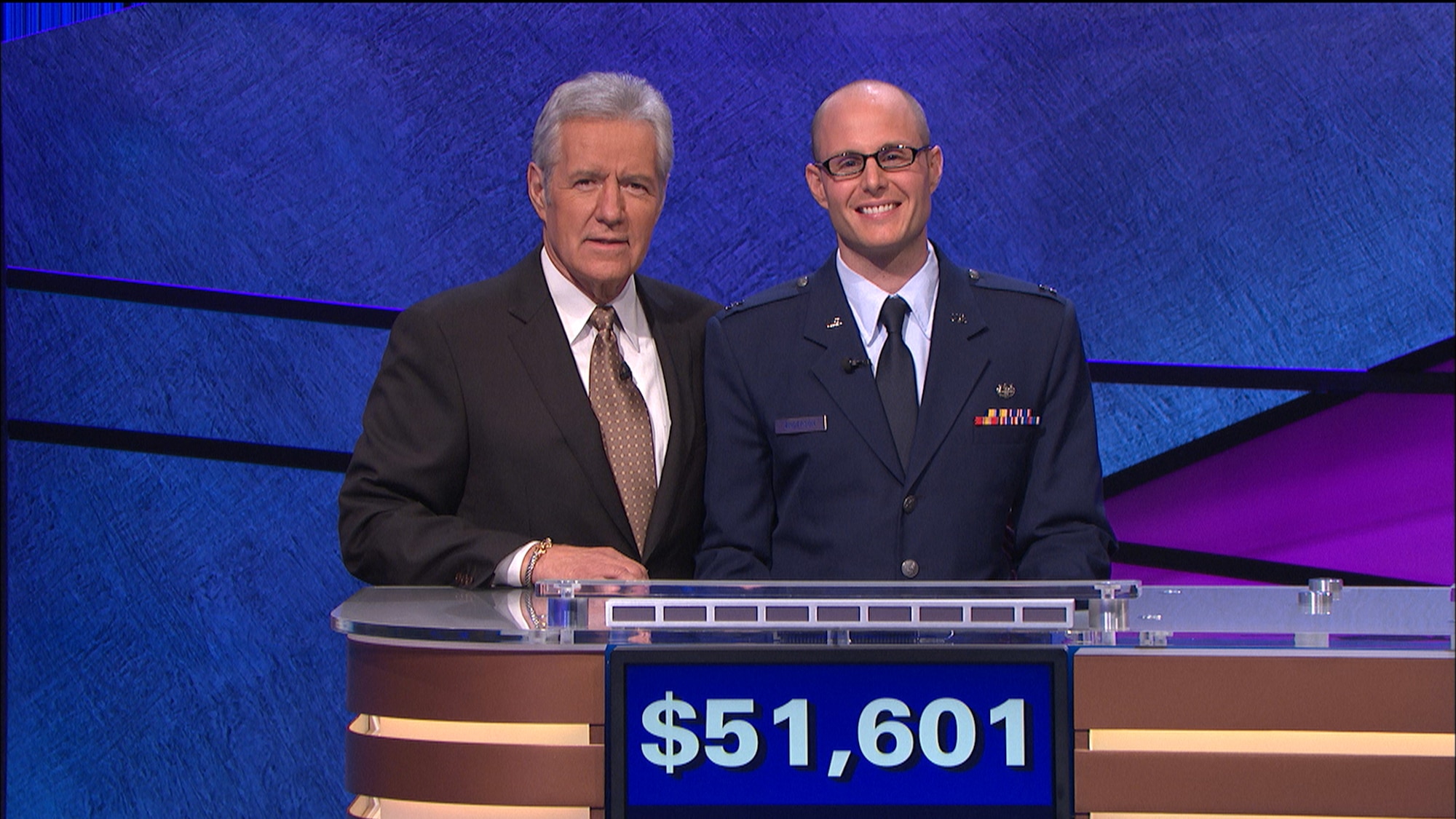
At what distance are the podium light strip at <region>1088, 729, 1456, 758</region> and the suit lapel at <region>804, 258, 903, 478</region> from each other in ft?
2.59

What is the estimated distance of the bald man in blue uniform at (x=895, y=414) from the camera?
8.19 feet

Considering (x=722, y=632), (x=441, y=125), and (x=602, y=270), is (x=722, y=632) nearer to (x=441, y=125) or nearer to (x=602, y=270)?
(x=602, y=270)

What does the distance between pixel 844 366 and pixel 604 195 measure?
55 centimetres

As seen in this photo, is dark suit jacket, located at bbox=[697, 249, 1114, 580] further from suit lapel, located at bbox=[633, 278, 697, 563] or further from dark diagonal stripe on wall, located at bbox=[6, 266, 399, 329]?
dark diagonal stripe on wall, located at bbox=[6, 266, 399, 329]

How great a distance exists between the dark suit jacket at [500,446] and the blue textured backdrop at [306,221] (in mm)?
1698

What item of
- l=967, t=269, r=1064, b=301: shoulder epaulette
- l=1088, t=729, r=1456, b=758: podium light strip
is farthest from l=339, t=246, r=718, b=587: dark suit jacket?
l=1088, t=729, r=1456, b=758: podium light strip

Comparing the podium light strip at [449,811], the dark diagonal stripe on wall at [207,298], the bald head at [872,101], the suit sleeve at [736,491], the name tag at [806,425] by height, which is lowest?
the podium light strip at [449,811]

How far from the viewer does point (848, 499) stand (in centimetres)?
251

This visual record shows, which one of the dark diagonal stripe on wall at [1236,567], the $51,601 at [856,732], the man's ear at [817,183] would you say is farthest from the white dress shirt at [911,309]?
the dark diagonal stripe on wall at [1236,567]

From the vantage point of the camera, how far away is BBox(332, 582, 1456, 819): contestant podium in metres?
1.77

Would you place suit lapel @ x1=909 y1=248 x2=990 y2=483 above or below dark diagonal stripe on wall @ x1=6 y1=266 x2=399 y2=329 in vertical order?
below

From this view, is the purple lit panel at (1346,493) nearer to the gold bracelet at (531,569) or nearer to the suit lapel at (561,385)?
the suit lapel at (561,385)

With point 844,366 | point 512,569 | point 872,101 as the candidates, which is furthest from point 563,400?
point 872,101

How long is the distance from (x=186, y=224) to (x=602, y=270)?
2.24 m
